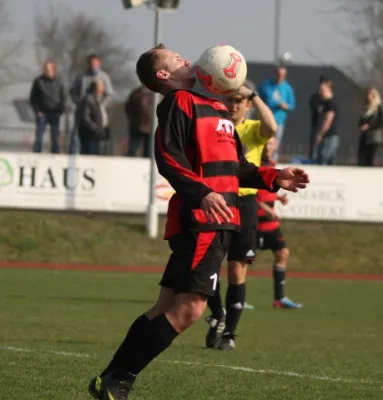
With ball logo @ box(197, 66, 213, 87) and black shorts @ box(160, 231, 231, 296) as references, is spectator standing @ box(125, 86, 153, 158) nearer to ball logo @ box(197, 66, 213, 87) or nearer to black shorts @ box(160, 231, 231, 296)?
ball logo @ box(197, 66, 213, 87)

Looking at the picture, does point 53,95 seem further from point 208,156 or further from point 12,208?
point 208,156

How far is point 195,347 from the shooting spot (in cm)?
1001

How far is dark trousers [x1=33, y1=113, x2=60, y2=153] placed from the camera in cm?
2277

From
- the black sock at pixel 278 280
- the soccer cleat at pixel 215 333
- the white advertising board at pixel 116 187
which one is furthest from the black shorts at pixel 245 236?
the white advertising board at pixel 116 187

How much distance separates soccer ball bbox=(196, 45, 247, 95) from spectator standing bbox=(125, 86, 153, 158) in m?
15.8

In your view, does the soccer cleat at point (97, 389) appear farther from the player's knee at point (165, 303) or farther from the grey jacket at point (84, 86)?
the grey jacket at point (84, 86)

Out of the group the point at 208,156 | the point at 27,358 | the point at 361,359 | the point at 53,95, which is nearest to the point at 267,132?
the point at 361,359

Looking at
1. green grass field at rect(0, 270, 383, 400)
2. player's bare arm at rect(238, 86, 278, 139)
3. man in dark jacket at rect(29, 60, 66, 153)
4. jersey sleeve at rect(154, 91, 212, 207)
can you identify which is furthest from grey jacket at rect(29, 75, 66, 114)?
jersey sleeve at rect(154, 91, 212, 207)

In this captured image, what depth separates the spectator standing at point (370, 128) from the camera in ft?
76.2

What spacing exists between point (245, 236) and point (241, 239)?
0.08m

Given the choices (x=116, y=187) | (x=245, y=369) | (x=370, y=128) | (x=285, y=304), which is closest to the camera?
(x=245, y=369)

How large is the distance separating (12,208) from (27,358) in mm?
13364

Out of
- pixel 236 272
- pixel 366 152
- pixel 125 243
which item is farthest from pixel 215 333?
pixel 366 152

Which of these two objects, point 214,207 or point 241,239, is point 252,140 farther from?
point 214,207
